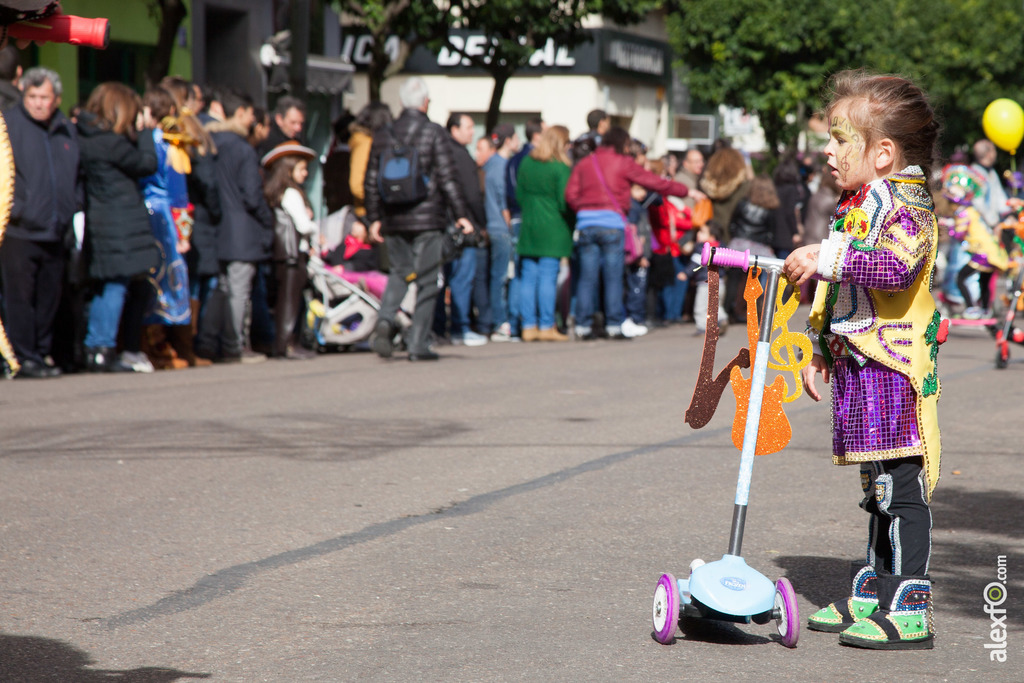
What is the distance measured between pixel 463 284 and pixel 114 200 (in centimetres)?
412

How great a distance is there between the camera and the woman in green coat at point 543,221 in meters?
14.2

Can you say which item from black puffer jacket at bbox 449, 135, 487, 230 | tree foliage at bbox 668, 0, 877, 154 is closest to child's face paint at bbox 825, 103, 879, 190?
black puffer jacket at bbox 449, 135, 487, 230

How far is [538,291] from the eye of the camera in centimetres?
1449

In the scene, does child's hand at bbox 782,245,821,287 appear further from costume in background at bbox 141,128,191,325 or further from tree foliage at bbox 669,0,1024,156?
tree foliage at bbox 669,0,1024,156

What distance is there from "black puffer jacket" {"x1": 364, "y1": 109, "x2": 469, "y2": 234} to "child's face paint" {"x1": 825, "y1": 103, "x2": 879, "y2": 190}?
7.42 metres

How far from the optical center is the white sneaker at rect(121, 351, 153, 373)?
11.0 m

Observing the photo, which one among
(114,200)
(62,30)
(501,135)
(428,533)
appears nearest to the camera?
(62,30)

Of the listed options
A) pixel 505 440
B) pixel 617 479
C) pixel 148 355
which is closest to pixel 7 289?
pixel 148 355

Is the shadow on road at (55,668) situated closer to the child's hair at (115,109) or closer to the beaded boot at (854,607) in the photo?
the beaded boot at (854,607)

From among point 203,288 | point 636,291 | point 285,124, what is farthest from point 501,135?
point 203,288

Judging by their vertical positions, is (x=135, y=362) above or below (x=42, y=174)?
below

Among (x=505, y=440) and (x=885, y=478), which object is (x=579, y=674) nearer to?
(x=885, y=478)

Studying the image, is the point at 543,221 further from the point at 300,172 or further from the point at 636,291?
the point at 300,172

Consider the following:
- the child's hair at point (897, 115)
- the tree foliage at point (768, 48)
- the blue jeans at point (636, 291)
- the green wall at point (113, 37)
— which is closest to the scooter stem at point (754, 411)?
the child's hair at point (897, 115)
